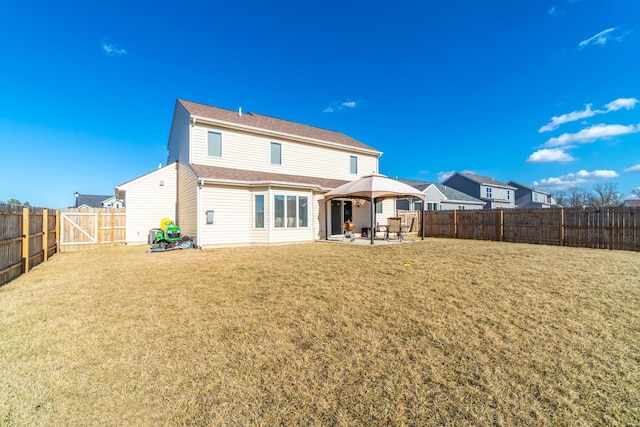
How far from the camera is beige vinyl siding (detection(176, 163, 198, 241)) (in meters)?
13.1

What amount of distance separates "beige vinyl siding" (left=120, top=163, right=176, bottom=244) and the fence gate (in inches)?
20.0

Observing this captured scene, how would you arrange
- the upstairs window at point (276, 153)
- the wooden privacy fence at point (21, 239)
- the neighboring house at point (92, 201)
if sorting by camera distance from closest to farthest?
1. the wooden privacy fence at point (21, 239)
2. the upstairs window at point (276, 153)
3. the neighboring house at point (92, 201)

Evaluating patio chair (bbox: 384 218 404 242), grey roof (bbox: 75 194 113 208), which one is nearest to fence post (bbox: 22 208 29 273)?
patio chair (bbox: 384 218 404 242)

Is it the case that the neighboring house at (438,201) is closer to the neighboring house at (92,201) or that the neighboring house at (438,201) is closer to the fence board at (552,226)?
the fence board at (552,226)

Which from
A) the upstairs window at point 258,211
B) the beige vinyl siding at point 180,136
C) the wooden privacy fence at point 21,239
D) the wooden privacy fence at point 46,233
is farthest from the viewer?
the beige vinyl siding at point 180,136

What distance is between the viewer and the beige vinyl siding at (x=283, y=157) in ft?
47.0

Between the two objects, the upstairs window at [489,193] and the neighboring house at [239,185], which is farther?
the upstairs window at [489,193]

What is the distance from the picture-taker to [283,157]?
1675cm

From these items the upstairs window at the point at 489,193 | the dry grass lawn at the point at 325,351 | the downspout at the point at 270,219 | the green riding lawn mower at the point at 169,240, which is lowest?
the dry grass lawn at the point at 325,351

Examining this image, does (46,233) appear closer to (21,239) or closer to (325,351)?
(21,239)

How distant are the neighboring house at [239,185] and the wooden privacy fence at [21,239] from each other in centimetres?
509

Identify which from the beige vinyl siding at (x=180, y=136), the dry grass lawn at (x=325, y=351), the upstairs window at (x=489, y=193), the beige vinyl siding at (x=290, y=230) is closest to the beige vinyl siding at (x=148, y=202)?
the beige vinyl siding at (x=180, y=136)

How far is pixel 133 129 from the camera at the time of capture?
24.8 m

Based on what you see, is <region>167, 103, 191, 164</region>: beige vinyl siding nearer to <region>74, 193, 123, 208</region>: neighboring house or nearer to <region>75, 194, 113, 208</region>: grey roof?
<region>74, 193, 123, 208</region>: neighboring house
